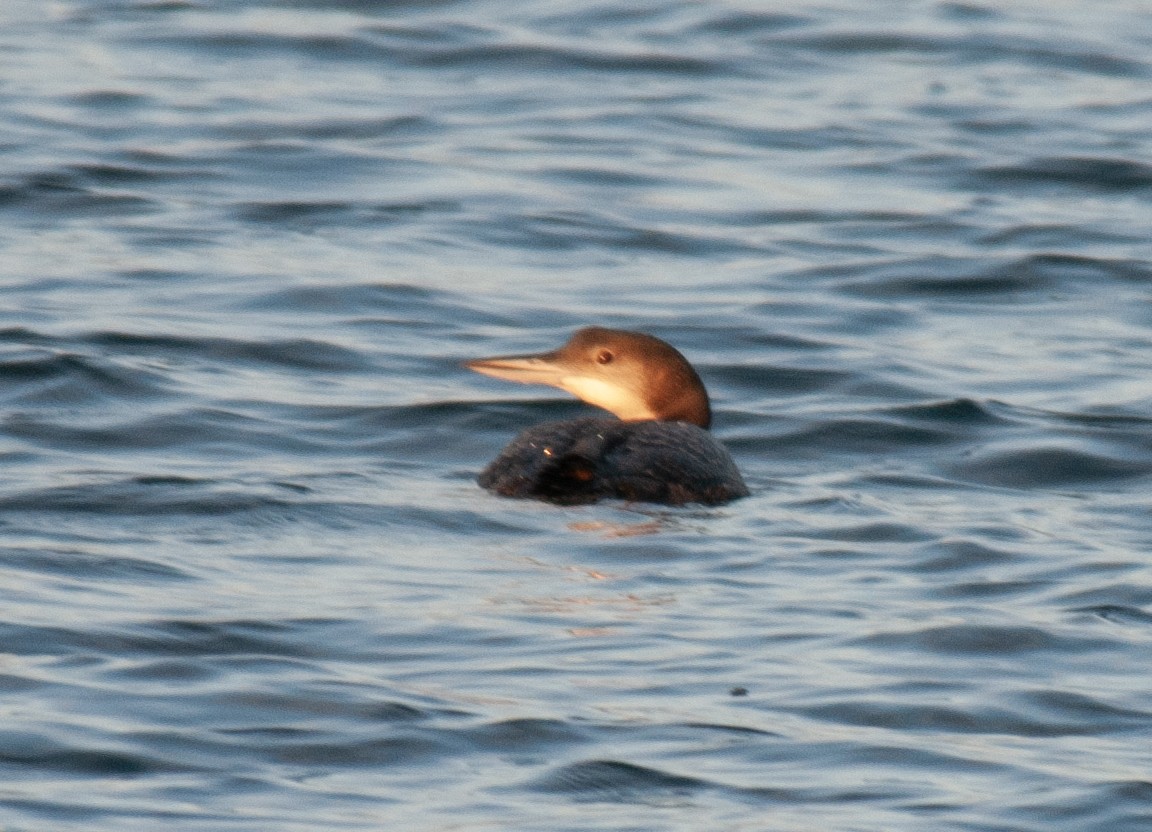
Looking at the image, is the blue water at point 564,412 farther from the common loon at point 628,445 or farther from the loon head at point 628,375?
the loon head at point 628,375

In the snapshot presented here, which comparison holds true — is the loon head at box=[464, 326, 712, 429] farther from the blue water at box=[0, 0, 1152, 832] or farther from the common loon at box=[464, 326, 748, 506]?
the blue water at box=[0, 0, 1152, 832]

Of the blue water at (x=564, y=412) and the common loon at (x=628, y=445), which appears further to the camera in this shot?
the common loon at (x=628, y=445)

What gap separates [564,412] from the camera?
9.62 m

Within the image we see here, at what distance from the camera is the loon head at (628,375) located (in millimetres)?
8492

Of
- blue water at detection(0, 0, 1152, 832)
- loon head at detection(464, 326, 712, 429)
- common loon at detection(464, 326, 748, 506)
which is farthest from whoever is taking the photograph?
loon head at detection(464, 326, 712, 429)

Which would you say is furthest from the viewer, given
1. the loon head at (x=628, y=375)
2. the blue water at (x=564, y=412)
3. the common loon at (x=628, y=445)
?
the loon head at (x=628, y=375)

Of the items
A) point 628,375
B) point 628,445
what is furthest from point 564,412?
point 628,445

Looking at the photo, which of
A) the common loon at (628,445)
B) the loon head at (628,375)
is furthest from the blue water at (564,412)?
the loon head at (628,375)

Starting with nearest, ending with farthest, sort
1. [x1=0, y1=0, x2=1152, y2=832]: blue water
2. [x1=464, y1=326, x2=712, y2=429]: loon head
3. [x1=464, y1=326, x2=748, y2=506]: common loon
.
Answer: [x1=0, y1=0, x2=1152, y2=832]: blue water → [x1=464, y1=326, x2=748, y2=506]: common loon → [x1=464, y1=326, x2=712, y2=429]: loon head

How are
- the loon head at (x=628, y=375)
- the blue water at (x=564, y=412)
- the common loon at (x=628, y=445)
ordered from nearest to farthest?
1. the blue water at (x=564, y=412)
2. the common loon at (x=628, y=445)
3. the loon head at (x=628, y=375)

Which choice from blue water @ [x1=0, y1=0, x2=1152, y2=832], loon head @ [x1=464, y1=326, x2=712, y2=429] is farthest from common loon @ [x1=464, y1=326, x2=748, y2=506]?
blue water @ [x1=0, y1=0, x2=1152, y2=832]

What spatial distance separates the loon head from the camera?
8.49 m

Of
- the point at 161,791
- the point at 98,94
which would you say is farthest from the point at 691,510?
the point at 98,94

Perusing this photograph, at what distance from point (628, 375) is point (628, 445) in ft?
3.29
